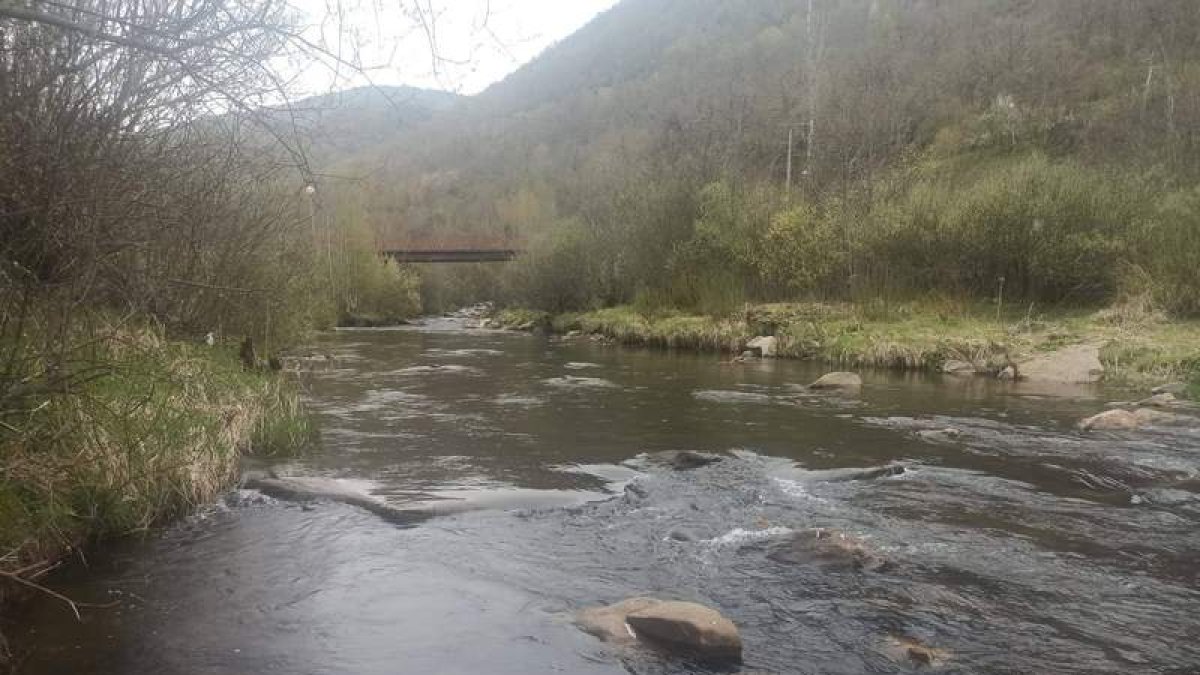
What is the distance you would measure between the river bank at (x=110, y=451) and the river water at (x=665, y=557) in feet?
1.03

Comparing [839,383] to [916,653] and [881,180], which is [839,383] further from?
[881,180]

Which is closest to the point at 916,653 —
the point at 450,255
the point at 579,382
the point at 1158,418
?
the point at 1158,418

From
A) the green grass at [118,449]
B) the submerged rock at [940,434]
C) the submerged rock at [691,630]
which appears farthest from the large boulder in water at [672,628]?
the submerged rock at [940,434]

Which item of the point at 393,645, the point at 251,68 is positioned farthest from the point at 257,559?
the point at 251,68

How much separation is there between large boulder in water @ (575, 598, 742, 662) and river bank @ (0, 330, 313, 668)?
3.50 m

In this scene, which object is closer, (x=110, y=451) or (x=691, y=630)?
(x=691, y=630)

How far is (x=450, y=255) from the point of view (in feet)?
234

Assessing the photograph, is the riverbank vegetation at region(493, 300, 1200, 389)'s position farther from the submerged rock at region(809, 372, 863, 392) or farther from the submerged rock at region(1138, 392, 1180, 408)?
the submerged rock at region(809, 372, 863, 392)

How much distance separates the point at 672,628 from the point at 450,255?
67416mm

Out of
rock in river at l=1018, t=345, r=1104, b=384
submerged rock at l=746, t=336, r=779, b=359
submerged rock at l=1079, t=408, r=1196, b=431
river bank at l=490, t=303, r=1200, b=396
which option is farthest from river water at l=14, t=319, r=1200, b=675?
submerged rock at l=746, t=336, r=779, b=359

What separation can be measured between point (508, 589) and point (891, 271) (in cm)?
2586

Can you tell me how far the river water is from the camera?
5715 millimetres

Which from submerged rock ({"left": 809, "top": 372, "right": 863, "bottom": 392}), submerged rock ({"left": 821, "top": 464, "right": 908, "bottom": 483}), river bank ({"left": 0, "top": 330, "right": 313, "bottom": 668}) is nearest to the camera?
river bank ({"left": 0, "top": 330, "right": 313, "bottom": 668})

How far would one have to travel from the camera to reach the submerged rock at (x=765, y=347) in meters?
27.6
